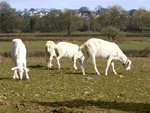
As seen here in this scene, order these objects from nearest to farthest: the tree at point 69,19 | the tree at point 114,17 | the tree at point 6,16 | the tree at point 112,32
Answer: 1. the tree at point 112,32
2. the tree at point 114,17
3. the tree at point 69,19
4. the tree at point 6,16

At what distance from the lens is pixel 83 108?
807 centimetres

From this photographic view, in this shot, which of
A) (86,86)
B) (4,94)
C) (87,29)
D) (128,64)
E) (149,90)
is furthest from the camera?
(87,29)

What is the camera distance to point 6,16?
118 metres

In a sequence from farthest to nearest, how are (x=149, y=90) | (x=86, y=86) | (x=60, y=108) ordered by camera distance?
1. (x=86, y=86)
2. (x=149, y=90)
3. (x=60, y=108)

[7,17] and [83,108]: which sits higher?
[7,17]

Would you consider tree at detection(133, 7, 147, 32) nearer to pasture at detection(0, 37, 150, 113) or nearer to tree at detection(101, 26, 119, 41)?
tree at detection(101, 26, 119, 41)

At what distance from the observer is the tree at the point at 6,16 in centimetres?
11531

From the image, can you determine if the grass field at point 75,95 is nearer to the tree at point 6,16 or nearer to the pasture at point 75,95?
the pasture at point 75,95

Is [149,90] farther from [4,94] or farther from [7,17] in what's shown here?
[7,17]

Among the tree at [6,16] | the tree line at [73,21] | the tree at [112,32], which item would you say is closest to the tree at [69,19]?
the tree line at [73,21]

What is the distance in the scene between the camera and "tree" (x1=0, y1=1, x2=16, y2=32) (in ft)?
378

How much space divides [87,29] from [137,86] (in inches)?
4569

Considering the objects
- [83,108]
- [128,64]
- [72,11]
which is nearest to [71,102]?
[83,108]

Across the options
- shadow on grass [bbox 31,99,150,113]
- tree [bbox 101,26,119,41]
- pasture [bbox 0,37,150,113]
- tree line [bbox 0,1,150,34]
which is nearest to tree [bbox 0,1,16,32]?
tree line [bbox 0,1,150,34]
